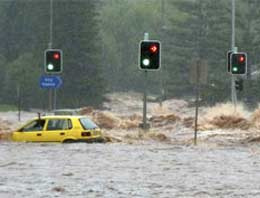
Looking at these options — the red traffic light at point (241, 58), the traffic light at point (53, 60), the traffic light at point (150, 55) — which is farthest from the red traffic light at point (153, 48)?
the red traffic light at point (241, 58)

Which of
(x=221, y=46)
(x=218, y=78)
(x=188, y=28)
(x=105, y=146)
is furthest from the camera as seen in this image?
(x=188, y=28)

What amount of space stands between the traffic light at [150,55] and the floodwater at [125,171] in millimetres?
3524

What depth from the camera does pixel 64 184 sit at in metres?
15.7

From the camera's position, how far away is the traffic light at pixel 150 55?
96.2ft

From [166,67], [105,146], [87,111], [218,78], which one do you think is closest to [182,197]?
[105,146]

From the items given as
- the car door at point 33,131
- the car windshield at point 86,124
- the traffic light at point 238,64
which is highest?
the traffic light at point 238,64

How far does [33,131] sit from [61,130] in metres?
1.04

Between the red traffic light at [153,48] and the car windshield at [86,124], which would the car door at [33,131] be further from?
the red traffic light at [153,48]

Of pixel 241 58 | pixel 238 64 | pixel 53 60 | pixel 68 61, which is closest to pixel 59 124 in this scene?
pixel 53 60

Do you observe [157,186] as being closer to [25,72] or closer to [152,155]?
[152,155]

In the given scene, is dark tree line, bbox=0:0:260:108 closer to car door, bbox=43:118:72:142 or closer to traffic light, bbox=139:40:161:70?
traffic light, bbox=139:40:161:70

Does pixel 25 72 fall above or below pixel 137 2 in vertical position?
below

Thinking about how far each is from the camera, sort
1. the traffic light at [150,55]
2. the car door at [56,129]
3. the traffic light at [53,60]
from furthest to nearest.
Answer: the traffic light at [53,60] < the traffic light at [150,55] < the car door at [56,129]

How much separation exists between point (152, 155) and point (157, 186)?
762 cm
